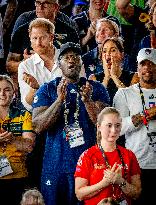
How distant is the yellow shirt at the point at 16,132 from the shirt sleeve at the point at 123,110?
93cm

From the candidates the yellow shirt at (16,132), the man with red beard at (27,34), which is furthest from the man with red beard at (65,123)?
the man with red beard at (27,34)

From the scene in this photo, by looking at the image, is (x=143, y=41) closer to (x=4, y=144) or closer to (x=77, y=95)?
(x=77, y=95)

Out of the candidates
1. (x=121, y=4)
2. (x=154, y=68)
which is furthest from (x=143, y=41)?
(x=154, y=68)

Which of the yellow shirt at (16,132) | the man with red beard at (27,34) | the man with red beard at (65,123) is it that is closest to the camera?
the man with red beard at (65,123)

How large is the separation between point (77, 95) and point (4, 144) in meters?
0.89

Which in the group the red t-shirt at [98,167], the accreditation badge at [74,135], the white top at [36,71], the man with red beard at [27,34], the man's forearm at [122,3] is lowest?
the red t-shirt at [98,167]

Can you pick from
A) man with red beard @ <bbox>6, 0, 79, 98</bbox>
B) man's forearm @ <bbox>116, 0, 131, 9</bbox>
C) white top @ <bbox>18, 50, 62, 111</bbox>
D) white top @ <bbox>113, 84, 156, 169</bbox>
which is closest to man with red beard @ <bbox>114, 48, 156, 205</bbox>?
white top @ <bbox>113, 84, 156, 169</bbox>

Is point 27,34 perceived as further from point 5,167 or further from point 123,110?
point 5,167

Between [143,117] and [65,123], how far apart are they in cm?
81

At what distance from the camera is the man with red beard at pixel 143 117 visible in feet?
19.4

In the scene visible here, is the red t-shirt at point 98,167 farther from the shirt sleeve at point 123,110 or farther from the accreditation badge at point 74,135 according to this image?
the shirt sleeve at point 123,110

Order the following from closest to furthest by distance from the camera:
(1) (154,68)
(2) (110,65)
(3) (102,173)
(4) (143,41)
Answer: (3) (102,173)
(1) (154,68)
(2) (110,65)
(4) (143,41)

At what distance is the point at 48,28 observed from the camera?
6.73 metres

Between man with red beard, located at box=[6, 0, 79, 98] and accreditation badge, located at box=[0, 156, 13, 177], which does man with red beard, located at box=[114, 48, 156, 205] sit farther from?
man with red beard, located at box=[6, 0, 79, 98]
